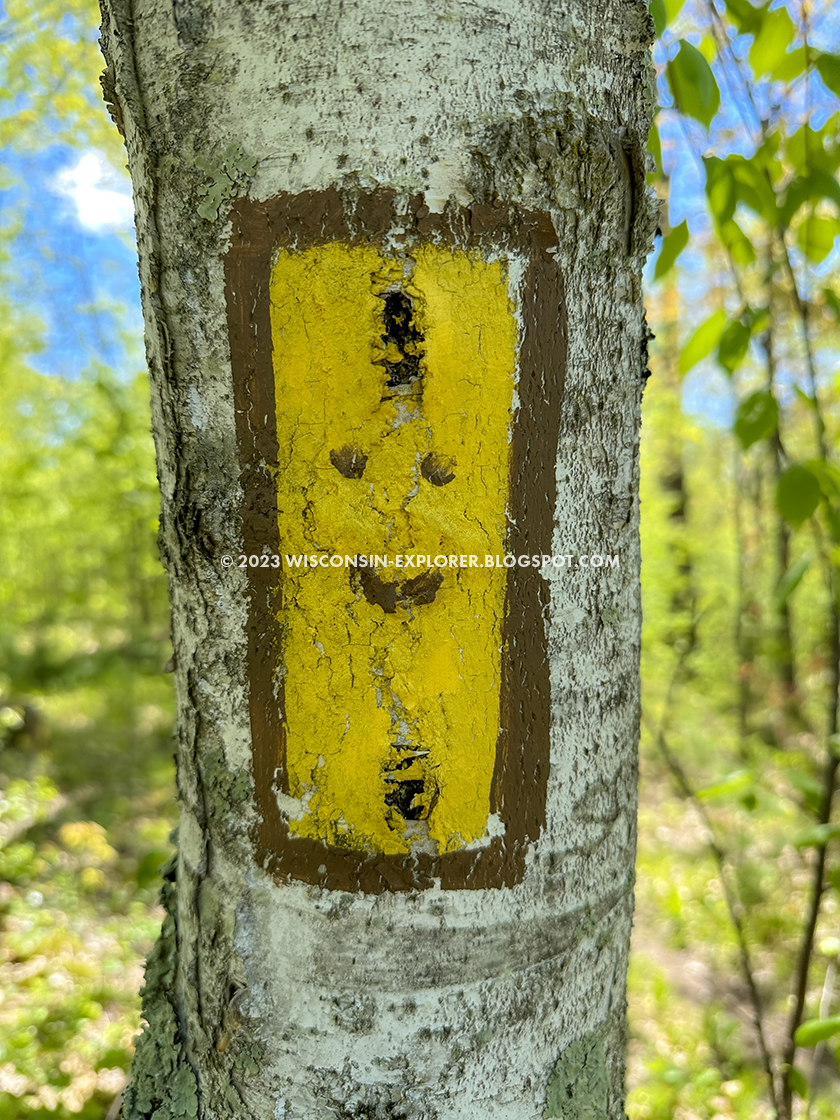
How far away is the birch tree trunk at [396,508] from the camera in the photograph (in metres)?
0.54

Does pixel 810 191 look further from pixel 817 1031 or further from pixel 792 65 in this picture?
pixel 817 1031

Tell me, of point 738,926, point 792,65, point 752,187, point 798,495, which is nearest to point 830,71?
point 792,65

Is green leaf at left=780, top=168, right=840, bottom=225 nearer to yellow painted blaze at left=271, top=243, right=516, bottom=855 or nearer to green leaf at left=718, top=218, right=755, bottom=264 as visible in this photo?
green leaf at left=718, top=218, right=755, bottom=264

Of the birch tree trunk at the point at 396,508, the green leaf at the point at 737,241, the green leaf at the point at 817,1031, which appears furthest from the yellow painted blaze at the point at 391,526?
the green leaf at the point at 817,1031

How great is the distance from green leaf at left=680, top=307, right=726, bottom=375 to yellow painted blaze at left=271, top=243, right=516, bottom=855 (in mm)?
680

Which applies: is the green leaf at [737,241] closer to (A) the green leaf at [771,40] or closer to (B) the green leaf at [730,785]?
(A) the green leaf at [771,40]

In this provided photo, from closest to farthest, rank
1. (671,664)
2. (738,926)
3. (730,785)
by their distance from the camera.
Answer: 1. (730,785)
2. (738,926)
3. (671,664)

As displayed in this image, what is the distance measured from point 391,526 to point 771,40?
3.12 ft

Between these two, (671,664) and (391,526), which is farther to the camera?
(671,664)

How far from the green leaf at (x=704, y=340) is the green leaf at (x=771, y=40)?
327 mm

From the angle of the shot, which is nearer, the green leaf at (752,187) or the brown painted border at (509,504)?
the brown painted border at (509,504)

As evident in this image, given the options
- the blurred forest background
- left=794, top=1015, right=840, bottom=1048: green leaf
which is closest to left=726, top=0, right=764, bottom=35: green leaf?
the blurred forest background

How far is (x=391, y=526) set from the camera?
557 mm

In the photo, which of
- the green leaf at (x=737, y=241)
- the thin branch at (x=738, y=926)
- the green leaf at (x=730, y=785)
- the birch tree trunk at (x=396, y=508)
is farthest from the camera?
the thin branch at (x=738, y=926)
